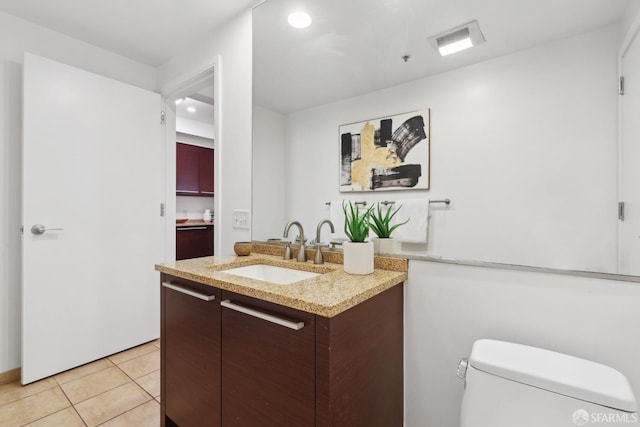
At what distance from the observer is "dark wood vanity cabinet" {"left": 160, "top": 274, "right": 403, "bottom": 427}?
2.82ft

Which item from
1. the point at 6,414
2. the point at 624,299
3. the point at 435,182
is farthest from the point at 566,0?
the point at 6,414

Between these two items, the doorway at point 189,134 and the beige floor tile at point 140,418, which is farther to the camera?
the doorway at point 189,134

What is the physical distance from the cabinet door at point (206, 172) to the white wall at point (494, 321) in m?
3.77

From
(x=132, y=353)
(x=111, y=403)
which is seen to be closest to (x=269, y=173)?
(x=111, y=403)

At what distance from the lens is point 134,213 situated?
94.1 inches

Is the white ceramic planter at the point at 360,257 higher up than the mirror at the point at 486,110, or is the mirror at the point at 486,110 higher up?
the mirror at the point at 486,110

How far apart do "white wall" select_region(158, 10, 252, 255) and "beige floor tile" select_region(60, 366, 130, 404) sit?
1.05 meters

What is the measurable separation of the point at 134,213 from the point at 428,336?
232cm

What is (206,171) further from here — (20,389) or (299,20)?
(299,20)

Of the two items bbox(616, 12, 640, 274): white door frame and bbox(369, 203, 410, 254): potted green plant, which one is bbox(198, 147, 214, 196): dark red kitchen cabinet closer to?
bbox(369, 203, 410, 254): potted green plant

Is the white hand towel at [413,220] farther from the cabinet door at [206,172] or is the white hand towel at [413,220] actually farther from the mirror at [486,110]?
the cabinet door at [206,172]

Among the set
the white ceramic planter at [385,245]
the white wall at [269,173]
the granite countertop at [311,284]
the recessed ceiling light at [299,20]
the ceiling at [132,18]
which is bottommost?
the granite countertop at [311,284]

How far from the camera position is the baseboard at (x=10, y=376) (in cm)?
190

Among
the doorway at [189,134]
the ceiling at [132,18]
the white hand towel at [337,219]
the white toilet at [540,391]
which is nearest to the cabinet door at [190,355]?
the white hand towel at [337,219]
